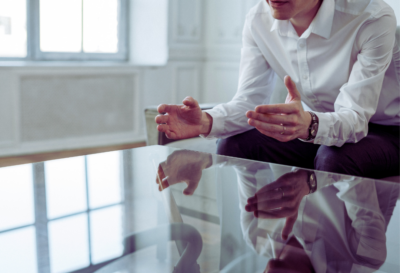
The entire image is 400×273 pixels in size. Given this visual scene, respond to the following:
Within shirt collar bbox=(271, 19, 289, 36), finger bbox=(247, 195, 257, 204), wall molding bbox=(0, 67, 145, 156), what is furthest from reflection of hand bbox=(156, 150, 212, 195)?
wall molding bbox=(0, 67, 145, 156)

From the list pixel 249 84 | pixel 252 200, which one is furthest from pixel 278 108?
pixel 249 84

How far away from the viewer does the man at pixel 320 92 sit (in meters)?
1.03

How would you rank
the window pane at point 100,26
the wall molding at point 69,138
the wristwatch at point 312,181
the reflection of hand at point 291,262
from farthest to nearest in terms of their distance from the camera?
the window pane at point 100,26 → the wall molding at point 69,138 → the wristwatch at point 312,181 → the reflection of hand at point 291,262

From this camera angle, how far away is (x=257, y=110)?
882 millimetres

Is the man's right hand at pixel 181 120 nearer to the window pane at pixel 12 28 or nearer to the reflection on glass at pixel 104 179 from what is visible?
the reflection on glass at pixel 104 179

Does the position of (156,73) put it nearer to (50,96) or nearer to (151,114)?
(50,96)

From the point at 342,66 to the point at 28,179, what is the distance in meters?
0.86

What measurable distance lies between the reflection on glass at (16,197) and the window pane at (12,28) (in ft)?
7.60

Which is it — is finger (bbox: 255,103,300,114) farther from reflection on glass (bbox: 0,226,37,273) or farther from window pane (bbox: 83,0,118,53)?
window pane (bbox: 83,0,118,53)

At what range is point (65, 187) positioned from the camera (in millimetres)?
795

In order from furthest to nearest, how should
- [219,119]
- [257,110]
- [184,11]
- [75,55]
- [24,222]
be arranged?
[184,11]
[75,55]
[219,119]
[257,110]
[24,222]

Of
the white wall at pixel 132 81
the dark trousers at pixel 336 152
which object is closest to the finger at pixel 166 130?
the dark trousers at pixel 336 152

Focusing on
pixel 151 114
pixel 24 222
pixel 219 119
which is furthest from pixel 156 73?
pixel 24 222

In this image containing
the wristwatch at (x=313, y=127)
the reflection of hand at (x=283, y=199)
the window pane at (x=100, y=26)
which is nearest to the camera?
the reflection of hand at (x=283, y=199)
